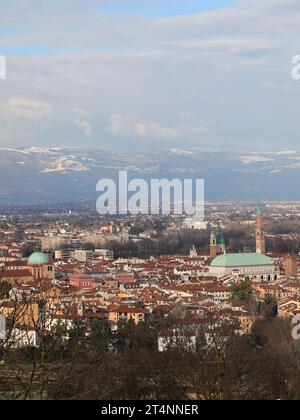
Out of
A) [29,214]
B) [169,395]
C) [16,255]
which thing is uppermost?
[29,214]

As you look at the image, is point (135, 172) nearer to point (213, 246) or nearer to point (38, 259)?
point (213, 246)

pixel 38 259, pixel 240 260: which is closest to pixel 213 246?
pixel 240 260

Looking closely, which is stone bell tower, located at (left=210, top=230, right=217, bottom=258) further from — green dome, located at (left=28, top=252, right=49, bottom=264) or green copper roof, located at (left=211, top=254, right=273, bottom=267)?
green dome, located at (left=28, top=252, right=49, bottom=264)

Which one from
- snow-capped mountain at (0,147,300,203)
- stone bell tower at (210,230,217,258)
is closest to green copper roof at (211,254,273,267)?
stone bell tower at (210,230,217,258)
